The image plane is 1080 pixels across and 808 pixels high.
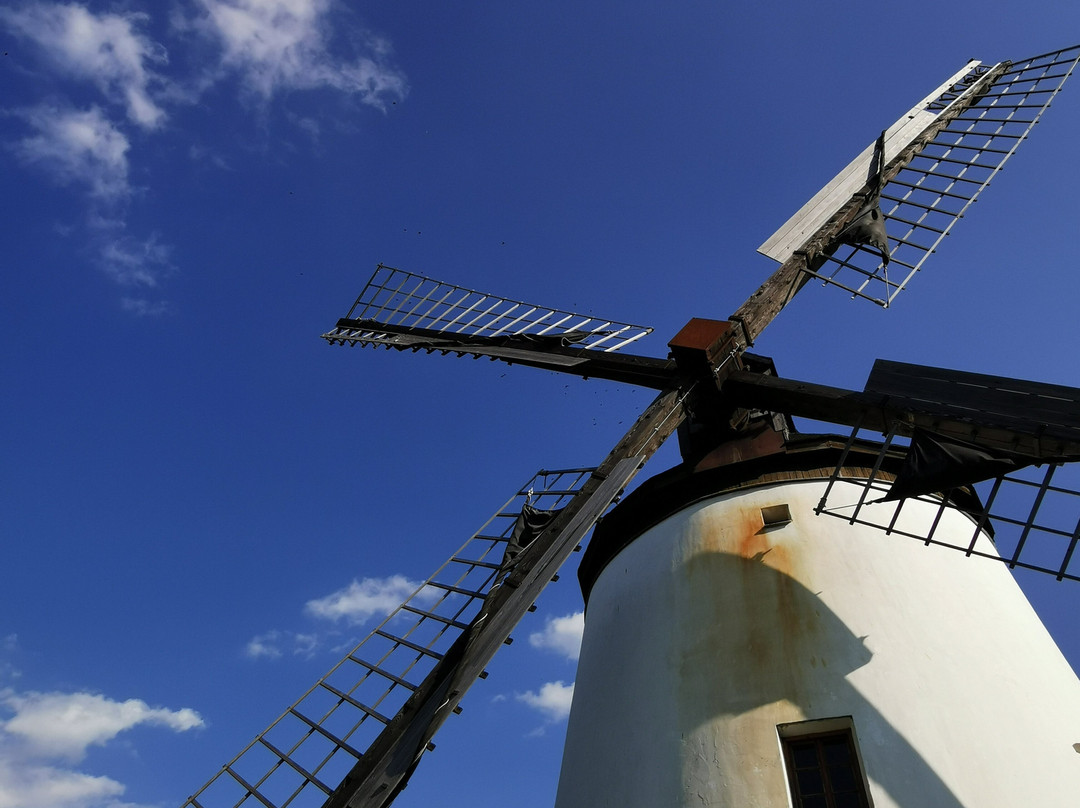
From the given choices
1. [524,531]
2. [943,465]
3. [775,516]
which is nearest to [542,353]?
[524,531]

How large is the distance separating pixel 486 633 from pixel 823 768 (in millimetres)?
2436

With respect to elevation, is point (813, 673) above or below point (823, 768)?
above

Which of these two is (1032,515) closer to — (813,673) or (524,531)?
(813,673)

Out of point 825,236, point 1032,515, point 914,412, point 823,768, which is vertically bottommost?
point 823,768

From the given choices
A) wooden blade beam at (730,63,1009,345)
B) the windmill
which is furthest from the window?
wooden blade beam at (730,63,1009,345)

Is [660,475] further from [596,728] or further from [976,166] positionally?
[976,166]

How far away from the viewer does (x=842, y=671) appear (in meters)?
5.13

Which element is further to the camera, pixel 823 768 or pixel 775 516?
pixel 775 516

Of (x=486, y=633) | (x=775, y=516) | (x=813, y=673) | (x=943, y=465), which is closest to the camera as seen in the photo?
(x=486, y=633)

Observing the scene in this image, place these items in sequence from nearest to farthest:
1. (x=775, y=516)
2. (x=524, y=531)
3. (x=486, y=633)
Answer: (x=486, y=633), (x=524, y=531), (x=775, y=516)

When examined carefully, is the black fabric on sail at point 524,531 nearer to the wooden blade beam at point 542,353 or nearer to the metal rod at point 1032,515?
the wooden blade beam at point 542,353

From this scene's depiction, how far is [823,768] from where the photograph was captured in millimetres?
4844

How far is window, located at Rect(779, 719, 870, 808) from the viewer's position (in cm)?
471

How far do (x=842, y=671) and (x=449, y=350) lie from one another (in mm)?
6194
